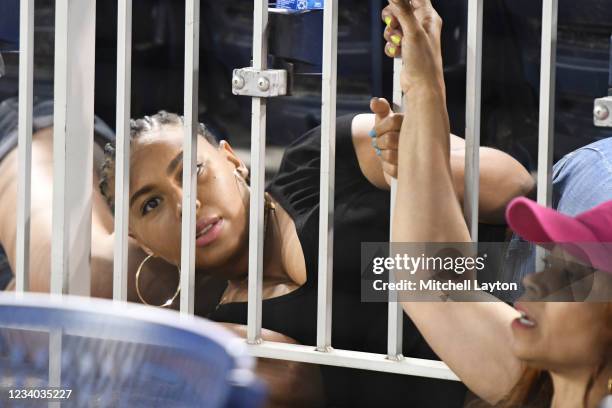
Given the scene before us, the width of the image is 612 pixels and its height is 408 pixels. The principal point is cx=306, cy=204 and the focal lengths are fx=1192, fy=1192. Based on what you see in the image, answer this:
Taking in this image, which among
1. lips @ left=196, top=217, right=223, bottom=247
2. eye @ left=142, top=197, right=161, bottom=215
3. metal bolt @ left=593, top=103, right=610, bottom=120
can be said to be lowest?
lips @ left=196, top=217, right=223, bottom=247

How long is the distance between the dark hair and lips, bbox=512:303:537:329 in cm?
76

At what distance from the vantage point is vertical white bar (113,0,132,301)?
2.51 m

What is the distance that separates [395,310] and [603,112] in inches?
21.0

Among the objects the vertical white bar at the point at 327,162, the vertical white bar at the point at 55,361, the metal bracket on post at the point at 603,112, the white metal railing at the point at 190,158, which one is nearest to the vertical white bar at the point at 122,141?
the white metal railing at the point at 190,158

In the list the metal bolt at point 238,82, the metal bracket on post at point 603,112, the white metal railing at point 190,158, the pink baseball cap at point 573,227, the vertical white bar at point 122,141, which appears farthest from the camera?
the vertical white bar at point 122,141

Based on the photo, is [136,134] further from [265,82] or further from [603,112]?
[603,112]

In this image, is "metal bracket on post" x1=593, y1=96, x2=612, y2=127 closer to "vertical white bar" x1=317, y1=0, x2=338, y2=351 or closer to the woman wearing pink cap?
the woman wearing pink cap

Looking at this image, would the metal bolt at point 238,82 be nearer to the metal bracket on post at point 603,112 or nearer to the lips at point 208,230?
the lips at point 208,230

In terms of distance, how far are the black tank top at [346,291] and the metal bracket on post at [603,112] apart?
0.45 meters

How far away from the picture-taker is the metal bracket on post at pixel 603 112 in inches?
80.9

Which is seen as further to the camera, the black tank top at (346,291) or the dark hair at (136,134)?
the dark hair at (136,134)

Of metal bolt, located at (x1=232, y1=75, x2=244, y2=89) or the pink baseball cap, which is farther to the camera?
metal bolt, located at (x1=232, y1=75, x2=244, y2=89)

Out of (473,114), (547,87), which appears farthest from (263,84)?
(547,87)

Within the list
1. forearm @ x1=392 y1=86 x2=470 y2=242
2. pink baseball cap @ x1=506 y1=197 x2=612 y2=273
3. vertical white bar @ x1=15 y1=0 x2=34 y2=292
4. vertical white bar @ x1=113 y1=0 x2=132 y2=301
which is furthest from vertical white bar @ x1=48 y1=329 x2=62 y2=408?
vertical white bar @ x1=15 y1=0 x2=34 y2=292
